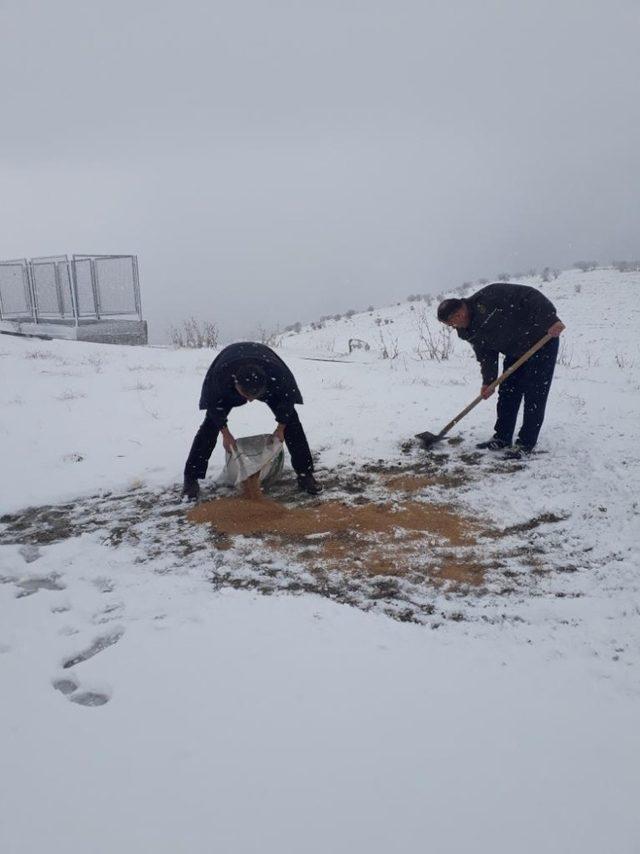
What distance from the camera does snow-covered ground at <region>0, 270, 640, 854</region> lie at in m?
1.46

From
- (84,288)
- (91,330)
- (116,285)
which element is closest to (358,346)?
(116,285)

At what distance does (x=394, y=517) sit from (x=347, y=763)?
1.87 metres

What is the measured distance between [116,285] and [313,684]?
12731mm

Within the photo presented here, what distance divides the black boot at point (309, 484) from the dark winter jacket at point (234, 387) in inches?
17.3

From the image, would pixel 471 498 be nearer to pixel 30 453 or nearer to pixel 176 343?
pixel 30 453

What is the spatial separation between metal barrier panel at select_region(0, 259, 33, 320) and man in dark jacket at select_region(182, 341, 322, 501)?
11934 millimetres

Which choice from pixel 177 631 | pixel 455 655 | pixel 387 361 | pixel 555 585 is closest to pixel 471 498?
pixel 555 585

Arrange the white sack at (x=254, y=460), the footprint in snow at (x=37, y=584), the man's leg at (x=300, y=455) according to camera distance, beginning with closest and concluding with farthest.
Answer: the footprint in snow at (x=37, y=584) < the white sack at (x=254, y=460) < the man's leg at (x=300, y=455)

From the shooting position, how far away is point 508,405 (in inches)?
178

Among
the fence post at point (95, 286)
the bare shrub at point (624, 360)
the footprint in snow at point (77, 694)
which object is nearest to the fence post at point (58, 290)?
the fence post at point (95, 286)

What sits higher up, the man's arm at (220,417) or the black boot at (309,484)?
the man's arm at (220,417)

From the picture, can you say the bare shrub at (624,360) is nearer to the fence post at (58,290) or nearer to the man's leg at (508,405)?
the man's leg at (508,405)

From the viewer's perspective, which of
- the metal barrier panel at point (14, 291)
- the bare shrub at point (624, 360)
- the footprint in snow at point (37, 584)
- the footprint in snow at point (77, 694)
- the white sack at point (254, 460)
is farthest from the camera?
the metal barrier panel at point (14, 291)

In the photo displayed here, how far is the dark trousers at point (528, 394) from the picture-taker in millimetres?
4227
